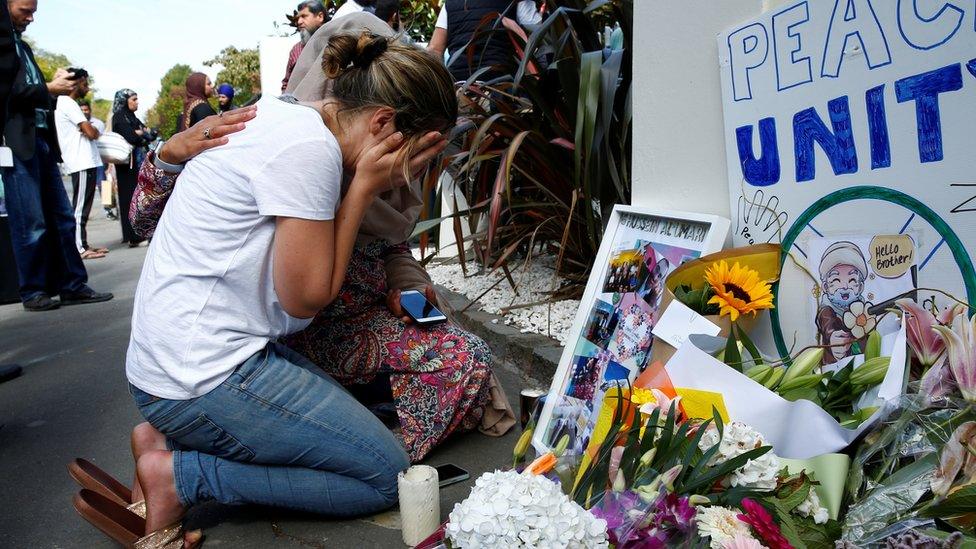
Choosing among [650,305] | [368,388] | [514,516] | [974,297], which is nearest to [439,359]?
[368,388]

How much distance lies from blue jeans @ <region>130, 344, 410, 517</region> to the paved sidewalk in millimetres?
120

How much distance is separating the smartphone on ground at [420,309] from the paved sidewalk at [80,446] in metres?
0.48

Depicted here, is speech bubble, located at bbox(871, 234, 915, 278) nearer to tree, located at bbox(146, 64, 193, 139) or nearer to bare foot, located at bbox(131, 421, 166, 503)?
bare foot, located at bbox(131, 421, 166, 503)

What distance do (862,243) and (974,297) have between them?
10.3 inches

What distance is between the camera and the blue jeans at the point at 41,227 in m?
4.76

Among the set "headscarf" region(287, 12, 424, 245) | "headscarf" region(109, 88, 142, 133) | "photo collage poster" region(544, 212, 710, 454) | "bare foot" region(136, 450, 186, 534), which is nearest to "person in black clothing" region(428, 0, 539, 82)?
"headscarf" region(287, 12, 424, 245)

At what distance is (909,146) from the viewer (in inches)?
57.3

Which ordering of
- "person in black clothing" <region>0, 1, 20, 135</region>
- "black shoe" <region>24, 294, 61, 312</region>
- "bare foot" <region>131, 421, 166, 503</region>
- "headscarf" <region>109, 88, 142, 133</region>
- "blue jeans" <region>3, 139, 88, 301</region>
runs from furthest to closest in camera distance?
"headscarf" <region>109, 88, 142, 133</region> < "black shoe" <region>24, 294, 61, 312</region> < "blue jeans" <region>3, 139, 88, 301</region> < "person in black clothing" <region>0, 1, 20, 135</region> < "bare foot" <region>131, 421, 166, 503</region>

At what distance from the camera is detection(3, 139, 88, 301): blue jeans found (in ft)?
15.6

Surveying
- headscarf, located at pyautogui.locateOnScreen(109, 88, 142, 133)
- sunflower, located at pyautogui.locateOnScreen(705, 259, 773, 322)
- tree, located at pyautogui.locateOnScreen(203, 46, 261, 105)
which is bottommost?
sunflower, located at pyautogui.locateOnScreen(705, 259, 773, 322)

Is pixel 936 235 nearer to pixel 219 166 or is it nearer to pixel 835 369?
pixel 835 369

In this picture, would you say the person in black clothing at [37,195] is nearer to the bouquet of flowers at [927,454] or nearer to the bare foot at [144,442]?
the bare foot at [144,442]

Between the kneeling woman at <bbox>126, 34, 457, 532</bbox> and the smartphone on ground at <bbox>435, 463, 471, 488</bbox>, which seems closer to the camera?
the kneeling woman at <bbox>126, 34, 457, 532</bbox>

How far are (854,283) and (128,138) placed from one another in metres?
9.80
